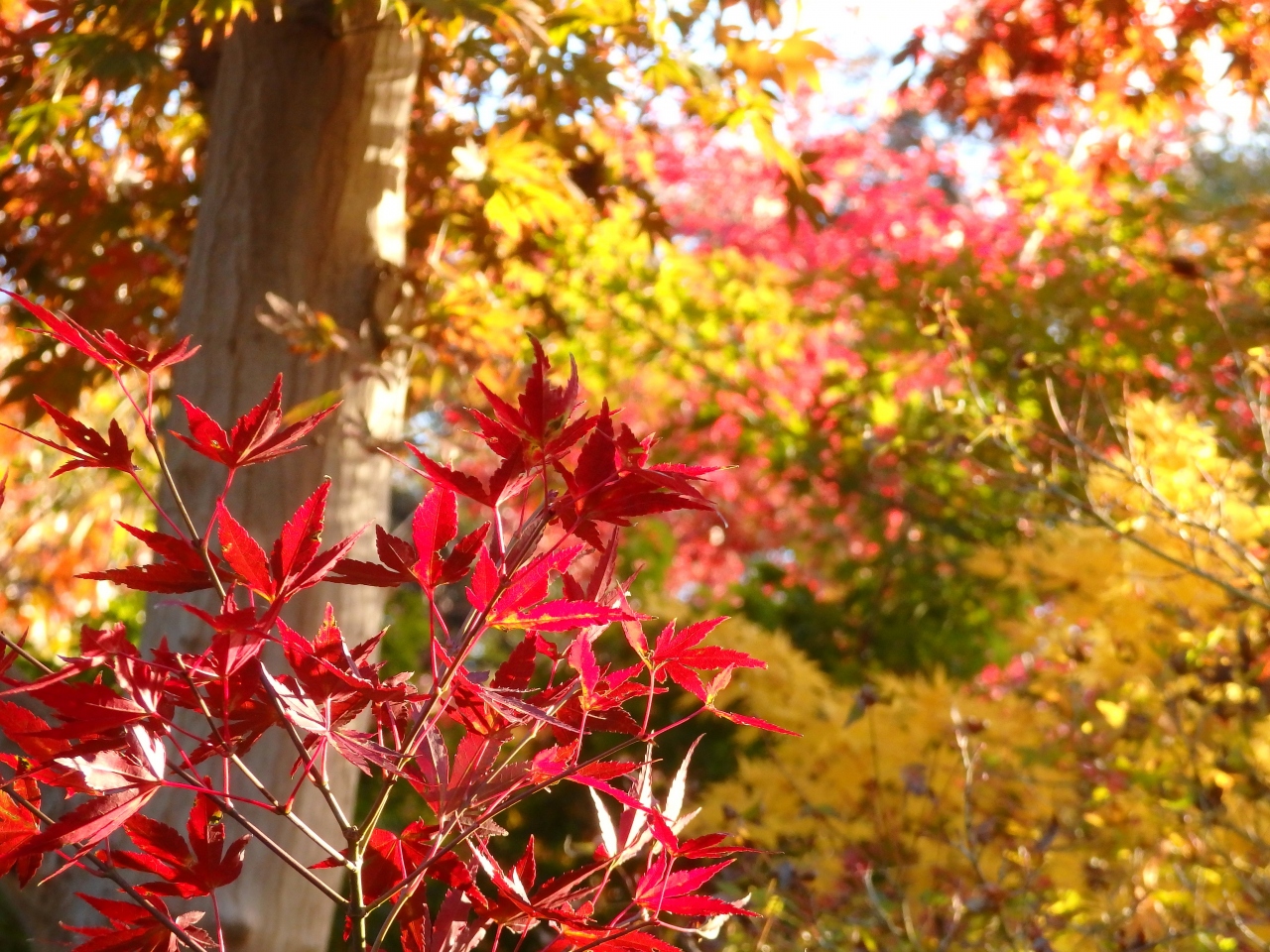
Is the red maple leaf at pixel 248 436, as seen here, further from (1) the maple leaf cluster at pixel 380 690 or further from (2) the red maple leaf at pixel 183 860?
(2) the red maple leaf at pixel 183 860

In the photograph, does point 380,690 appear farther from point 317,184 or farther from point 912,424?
point 912,424

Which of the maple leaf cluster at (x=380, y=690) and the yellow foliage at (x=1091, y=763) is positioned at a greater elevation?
the maple leaf cluster at (x=380, y=690)

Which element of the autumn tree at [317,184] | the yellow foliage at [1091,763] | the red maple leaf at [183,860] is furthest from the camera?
the yellow foliage at [1091,763]

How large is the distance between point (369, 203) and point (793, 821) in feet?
5.25

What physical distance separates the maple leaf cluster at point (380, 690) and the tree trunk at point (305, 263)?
1253mm

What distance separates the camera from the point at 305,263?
85.4 inches

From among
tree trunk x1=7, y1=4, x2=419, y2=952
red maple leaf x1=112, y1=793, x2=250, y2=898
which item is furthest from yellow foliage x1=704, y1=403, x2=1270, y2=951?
red maple leaf x1=112, y1=793, x2=250, y2=898

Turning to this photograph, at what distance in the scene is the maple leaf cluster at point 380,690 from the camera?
0.73m

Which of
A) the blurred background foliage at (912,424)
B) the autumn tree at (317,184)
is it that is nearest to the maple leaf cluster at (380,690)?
the blurred background foliage at (912,424)

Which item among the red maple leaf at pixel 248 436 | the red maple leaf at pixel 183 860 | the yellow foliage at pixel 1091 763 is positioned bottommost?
the yellow foliage at pixel 1091 763

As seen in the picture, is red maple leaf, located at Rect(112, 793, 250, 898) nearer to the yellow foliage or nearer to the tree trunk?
the tree trunk

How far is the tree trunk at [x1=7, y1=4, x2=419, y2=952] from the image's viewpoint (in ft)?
6.90

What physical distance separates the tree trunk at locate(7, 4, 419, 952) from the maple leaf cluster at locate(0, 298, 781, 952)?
1253 mm

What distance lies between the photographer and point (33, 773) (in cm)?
74
